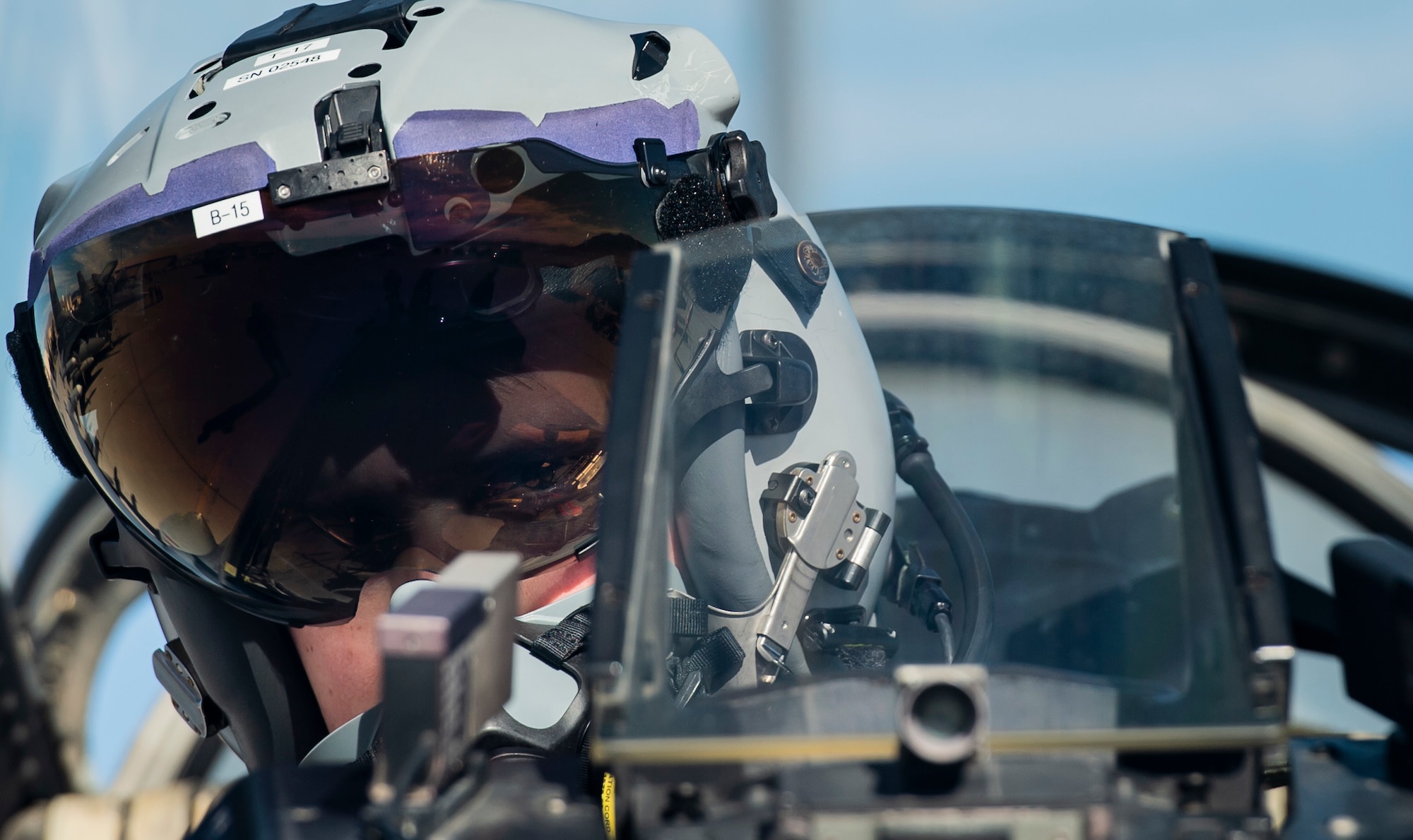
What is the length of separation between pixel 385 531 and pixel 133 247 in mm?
510

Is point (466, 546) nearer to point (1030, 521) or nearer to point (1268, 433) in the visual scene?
point (1030, 521)

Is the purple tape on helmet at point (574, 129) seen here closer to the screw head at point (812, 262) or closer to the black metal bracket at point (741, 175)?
the black metal bracket at point (741, 175)

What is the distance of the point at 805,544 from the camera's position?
4.73 ft

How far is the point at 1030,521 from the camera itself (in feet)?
4.47

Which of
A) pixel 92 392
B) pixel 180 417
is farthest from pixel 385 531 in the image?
pixel 92 392

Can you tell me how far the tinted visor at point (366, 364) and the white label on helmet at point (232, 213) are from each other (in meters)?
0.01

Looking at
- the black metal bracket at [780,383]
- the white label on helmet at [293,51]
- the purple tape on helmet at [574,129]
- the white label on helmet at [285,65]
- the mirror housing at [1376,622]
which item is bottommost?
the mirror housing at [1376,622]

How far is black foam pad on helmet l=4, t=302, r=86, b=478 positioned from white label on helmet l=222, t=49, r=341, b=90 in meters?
0.47

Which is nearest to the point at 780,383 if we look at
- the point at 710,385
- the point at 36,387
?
the point at 710,385

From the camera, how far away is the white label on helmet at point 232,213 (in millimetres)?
1542

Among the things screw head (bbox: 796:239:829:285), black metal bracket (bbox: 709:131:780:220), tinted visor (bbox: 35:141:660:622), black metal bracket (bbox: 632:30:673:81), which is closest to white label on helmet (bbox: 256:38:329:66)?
tinted visor (bbox: 35:141:660:622)

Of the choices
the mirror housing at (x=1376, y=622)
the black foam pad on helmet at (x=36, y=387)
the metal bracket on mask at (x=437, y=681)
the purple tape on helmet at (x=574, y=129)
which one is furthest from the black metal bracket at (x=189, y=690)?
the mirror housing at (x=1376, y=622)

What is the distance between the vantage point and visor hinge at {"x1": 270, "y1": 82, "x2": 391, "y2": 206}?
1517 millimetres

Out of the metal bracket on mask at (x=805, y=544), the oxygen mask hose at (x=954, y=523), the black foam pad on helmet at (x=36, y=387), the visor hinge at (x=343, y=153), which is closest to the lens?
the oxygen mask hose at (x=954, y=523)
